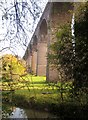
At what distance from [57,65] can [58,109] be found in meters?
1.22

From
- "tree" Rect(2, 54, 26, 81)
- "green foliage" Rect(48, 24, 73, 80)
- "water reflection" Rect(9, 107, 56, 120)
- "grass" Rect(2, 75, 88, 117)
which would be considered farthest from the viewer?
"water reflection" Rect(9, 107, 56, 120)

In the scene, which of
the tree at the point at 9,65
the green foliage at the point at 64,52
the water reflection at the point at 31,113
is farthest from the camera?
the water reflection at the point at 31,113

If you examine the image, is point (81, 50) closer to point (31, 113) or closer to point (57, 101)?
point (57, 101)

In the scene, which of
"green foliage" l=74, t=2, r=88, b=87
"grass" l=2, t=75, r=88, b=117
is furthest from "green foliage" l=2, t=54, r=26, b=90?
"green foliage" l=74, t=2, r=88, b=87

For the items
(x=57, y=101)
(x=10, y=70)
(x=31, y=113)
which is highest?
(x=10, y=70)

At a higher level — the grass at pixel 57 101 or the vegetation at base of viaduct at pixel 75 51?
the vegetation at base of viaduct at pixel 75 51

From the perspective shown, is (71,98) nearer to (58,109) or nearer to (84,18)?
(58,109)

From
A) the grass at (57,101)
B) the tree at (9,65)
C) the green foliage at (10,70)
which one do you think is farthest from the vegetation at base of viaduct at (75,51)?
the tree at (9,65)

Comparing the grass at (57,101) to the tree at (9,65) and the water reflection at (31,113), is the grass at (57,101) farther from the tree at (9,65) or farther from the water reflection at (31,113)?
the tree at (9,65)

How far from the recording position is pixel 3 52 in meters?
3.91

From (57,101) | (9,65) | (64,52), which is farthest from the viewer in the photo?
(57,101)

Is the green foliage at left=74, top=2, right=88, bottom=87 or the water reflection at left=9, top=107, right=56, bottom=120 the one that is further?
the water reflection at left=9, top=107, right=56, bottom=120

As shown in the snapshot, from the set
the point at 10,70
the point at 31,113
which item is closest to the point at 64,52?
Answer: the point at 31,113

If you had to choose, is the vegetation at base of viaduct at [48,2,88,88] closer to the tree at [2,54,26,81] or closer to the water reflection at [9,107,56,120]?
the water reflection at [9,107,56,120]
